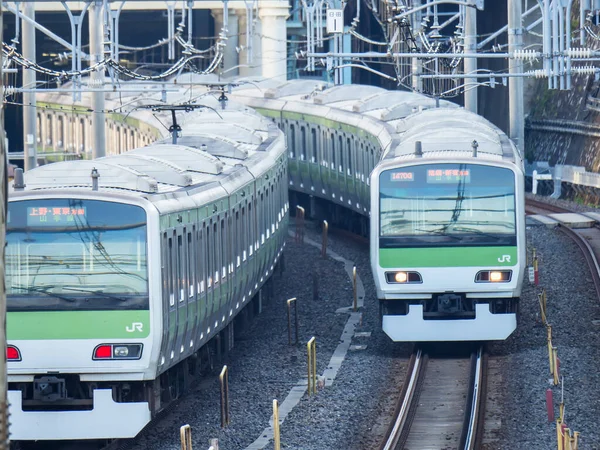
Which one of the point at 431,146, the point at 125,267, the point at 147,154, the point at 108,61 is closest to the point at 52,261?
the point at 125,267

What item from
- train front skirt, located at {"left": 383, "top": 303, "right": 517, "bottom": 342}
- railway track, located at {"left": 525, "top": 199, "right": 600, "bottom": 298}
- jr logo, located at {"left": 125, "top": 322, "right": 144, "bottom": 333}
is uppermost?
jr logo, located at {"left": 125, "top": 322, "right": 144, "bottom": 333}

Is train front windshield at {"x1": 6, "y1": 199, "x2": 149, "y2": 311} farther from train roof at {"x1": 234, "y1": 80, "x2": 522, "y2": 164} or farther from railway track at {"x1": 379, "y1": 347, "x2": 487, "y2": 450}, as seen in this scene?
train roof at {"x1": 234, "y1": 80, "x2": 522, "y2": 164}

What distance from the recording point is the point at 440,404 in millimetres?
14992

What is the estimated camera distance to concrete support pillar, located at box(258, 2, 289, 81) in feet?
162

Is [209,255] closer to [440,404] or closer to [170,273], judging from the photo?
[170,273]

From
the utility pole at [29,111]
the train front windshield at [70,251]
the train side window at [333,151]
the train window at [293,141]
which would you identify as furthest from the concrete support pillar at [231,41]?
the train front windshield at [70,251]

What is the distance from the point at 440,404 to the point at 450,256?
6.30ft

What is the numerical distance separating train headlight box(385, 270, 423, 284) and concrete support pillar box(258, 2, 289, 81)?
107 feet

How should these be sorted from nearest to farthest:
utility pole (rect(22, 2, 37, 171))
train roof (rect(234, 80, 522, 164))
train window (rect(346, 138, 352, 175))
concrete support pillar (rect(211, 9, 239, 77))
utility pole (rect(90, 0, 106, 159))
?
train roof (rect(234, 80, 522, 164))
utility pole (rect(90, 0, 106, 159))
utility pole (rect(22, 2, 37, 171))
train window (rect(346, 138, 352, 175))
concrete support pillar (rect(211, 9, 239, 77))

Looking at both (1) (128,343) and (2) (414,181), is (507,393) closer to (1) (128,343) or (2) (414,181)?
(2) (414,181)

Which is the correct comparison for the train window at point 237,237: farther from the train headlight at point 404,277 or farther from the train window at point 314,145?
the train window at point 314,145

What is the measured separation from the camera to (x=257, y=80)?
1436 inches

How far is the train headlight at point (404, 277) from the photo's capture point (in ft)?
53.3

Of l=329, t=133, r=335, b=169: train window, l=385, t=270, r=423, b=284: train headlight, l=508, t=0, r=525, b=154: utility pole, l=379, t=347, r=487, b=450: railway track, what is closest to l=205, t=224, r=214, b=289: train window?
l=379, t=347, r=487, b=450: railway track
